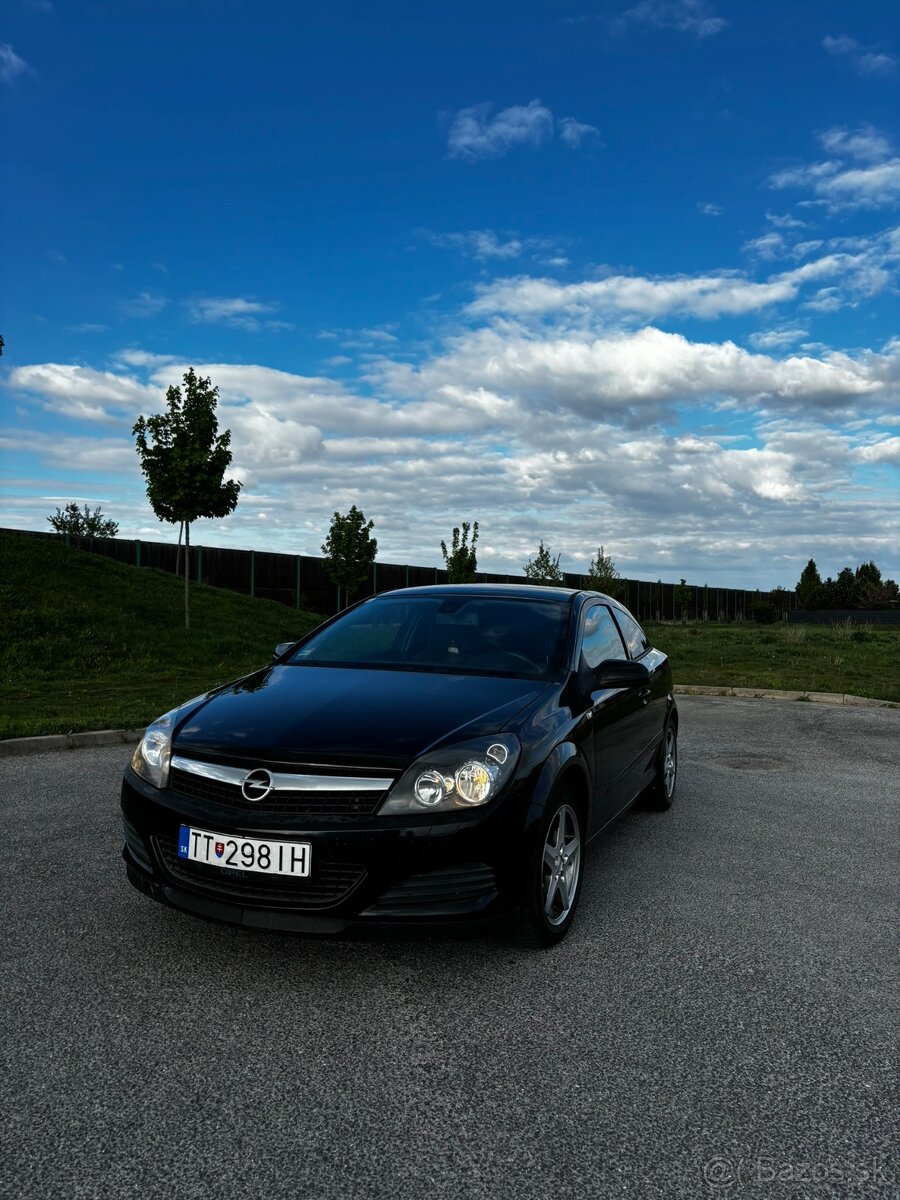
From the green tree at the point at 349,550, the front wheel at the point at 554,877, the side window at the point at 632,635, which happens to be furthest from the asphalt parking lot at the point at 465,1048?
the green tree at the point at 349,550

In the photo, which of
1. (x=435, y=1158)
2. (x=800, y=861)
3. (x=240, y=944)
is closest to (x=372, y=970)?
(x=240, y=944)

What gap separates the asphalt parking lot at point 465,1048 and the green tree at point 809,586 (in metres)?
65.8

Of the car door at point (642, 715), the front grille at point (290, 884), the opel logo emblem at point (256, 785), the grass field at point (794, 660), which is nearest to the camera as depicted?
the front grille at point (290, 884)

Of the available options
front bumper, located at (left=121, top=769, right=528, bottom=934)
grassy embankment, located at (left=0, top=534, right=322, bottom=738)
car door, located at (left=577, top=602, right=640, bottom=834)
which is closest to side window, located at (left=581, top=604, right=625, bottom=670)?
car door, located at (left=577, top=602, right=640, bottom=834)

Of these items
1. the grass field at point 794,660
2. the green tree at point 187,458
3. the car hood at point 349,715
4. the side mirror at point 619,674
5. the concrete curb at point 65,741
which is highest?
the green tree at point 187,458

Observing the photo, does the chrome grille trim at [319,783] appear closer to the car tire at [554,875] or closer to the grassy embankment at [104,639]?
the car tire at [554,875]

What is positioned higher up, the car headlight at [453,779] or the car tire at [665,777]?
the car headlight at [453,779]

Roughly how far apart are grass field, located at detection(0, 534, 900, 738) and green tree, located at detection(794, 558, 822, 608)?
4331 cm

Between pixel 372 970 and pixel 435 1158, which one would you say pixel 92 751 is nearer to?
pixel 372 970

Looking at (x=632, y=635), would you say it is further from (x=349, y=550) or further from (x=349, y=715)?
(x=349, y=550)

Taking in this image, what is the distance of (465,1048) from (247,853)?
3.19 feet

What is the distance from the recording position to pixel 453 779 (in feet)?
10.9

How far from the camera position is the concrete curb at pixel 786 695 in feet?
44.1

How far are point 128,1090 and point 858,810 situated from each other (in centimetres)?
543
